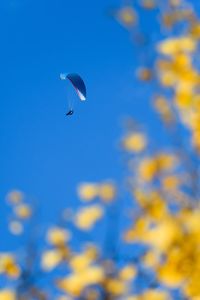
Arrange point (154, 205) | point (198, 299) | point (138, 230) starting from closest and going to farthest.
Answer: point (198, 299) → point (138, 230) → point (154, 205)

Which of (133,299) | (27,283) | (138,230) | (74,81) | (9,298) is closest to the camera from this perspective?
(138,230)

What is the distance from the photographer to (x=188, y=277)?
1.52m

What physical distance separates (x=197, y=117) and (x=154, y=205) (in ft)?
1.32

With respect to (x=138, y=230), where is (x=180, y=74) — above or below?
above

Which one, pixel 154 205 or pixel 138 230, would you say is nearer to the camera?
pixel 138 230

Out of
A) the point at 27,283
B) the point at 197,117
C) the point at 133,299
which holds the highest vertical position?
the point at 27,283

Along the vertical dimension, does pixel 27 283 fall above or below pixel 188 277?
above

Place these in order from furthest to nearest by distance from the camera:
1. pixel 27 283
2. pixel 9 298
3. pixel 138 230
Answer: pixel 27 283 < pixel 9 298 < pixel 138 230

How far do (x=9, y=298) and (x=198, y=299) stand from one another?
4.03 ft

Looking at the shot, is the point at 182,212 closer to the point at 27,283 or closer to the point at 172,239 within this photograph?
the point at 172,239

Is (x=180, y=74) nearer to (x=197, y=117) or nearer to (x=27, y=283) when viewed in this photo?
(x=197, y=117)

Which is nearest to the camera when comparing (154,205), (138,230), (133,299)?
(138,230)

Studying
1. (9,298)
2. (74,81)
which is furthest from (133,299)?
(74,81)

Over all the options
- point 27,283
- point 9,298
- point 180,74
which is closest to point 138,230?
point 180,74
